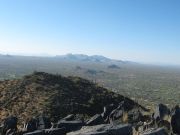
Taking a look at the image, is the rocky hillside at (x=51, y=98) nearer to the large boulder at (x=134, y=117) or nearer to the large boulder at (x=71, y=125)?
the large boulder at (x=134, y=117)

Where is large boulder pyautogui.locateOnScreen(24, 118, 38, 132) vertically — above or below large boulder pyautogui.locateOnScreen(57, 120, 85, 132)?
below

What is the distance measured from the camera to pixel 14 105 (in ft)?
142

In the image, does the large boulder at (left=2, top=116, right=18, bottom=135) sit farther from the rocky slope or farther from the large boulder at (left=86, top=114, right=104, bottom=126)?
the large boulder at (left=86, top=114, right=104, bottom=126)

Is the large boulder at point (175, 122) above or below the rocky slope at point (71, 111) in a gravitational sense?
above

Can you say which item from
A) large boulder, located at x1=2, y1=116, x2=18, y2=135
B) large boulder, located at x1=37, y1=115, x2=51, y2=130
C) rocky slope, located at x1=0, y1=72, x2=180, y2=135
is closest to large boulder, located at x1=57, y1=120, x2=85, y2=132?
rocky slope, located at x1=0, y1=72, x2=180, y2=135

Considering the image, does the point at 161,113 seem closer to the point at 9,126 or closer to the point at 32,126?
the point at 32,126

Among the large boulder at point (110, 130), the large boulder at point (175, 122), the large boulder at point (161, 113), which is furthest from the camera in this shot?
the large boulder at point (161, 113)

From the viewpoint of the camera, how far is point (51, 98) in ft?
146

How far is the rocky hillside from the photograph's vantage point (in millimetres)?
40375

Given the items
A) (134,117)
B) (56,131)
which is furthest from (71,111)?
(56,131)

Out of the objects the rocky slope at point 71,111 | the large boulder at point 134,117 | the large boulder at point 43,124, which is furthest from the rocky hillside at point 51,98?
the large boulder at point 134,117

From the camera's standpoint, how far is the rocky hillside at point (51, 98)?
132 feet

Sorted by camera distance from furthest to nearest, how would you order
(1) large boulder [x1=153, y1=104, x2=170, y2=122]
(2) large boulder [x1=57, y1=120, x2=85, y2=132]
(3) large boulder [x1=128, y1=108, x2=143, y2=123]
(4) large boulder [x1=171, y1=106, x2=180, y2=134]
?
(3) large boulder [x1=128, y1=108, x2=143, y2=123] → (1) large boulder [x1=153, y1=104, x2=170, y2=122] → (2) large boulder [x1=57, y1=120, x2=85, y2=132] → (4) large boulder [x1=171, y1=106, x2=180, y2=134]

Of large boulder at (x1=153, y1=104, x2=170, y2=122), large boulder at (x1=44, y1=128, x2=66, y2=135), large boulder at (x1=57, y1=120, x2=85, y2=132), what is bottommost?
large boulder at (x1=44, y1=128, x2=66, y2=135)
